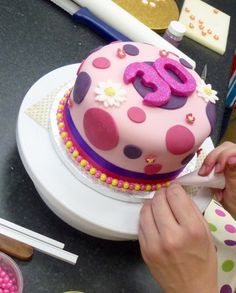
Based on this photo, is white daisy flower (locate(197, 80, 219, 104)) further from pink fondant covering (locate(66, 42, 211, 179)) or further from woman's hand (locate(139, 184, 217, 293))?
woman's hand (locate(139, 184, 217, 293))

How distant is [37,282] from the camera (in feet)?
2.09

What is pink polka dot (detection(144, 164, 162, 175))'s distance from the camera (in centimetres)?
66

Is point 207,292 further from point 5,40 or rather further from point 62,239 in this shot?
point 5,40

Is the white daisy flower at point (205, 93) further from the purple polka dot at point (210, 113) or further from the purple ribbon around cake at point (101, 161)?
the purple ribbon around cake at point (101, 161)

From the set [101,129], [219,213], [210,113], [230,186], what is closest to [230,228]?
[219,213]

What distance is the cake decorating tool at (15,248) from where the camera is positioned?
0.63 m

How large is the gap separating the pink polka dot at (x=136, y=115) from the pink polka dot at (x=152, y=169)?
0.08m

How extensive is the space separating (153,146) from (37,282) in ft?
0.85

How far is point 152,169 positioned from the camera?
66 centimetres

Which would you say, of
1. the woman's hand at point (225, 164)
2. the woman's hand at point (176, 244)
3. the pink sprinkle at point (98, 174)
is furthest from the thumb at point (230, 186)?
the pink sprinkle at point (98, 174)

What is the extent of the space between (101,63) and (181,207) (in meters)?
0.24

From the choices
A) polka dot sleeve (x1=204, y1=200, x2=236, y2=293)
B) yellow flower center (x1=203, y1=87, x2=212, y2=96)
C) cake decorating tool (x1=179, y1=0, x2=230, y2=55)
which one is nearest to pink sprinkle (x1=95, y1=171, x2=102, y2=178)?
yellow flower center (x1=203, y1=87, x2=212, y2=96)

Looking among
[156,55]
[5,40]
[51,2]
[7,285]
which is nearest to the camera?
[7,285]

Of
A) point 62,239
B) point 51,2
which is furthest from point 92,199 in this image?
point 51,2
